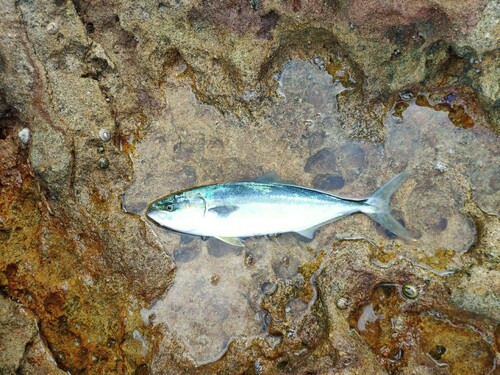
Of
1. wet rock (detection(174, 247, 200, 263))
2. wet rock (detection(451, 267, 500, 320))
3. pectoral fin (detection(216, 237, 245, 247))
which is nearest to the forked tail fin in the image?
→ wet rock (detection(451, 267, 500, 320))

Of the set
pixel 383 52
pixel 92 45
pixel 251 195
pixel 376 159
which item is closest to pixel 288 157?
pixel 251 195

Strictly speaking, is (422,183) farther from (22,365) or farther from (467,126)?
(22,365)

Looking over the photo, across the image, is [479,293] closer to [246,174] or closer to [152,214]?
[246,174]

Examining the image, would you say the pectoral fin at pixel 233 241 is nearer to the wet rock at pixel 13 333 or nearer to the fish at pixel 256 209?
the fish at pixel 256 209

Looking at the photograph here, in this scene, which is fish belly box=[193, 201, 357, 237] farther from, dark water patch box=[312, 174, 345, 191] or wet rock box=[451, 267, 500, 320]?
wet rock box=[451, 267, 500, 320]

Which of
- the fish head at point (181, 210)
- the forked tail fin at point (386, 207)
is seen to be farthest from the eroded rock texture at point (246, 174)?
the fish head at point (181, 210)

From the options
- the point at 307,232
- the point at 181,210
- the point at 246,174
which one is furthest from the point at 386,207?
the point at 181,210
